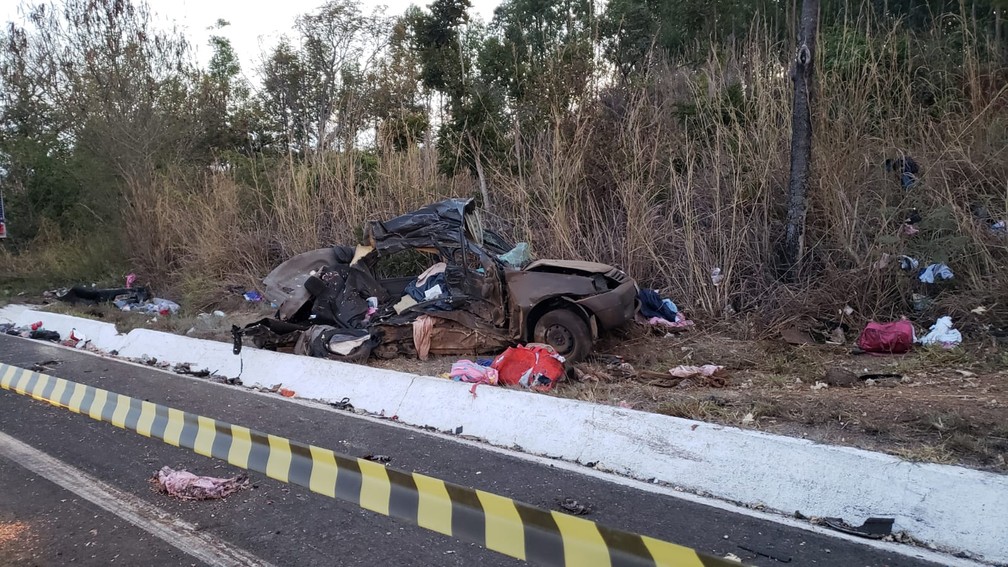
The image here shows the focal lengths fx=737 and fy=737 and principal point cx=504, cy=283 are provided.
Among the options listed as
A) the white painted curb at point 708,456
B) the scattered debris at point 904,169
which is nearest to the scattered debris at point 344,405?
the white painted curb at point 708,456

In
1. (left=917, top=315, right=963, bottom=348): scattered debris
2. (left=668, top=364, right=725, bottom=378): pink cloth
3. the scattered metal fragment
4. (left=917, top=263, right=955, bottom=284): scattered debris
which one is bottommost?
the scattered metal fragment

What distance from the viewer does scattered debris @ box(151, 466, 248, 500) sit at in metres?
4.68

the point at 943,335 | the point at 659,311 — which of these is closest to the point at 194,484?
the point at 659,311

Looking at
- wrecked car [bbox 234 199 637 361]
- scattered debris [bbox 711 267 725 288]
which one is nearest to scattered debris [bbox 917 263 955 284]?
scattered debris [bbox 711 267 725 288]

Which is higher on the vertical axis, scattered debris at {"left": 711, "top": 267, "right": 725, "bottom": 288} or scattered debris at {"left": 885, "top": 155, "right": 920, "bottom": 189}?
scattered debris at {"left": 885, "top": 155, "right": 920, "bottom": 189}

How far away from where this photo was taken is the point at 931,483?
13.2 feet

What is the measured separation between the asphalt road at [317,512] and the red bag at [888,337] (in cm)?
378

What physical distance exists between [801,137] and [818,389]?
369 centimetres

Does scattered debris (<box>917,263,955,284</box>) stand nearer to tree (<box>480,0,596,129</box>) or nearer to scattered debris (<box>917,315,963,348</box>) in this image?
scattered debris (<box>917,315,963,348</box>)

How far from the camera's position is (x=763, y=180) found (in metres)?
9.45

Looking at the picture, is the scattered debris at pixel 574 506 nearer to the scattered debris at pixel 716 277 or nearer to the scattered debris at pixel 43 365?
the scattered debris at pixel 716 277

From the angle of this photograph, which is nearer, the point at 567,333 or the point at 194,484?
the point at 194,484

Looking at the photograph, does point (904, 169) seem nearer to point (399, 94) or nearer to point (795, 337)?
point (795, 337)

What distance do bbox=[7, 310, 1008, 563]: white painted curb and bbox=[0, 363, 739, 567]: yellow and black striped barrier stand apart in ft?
7.45
